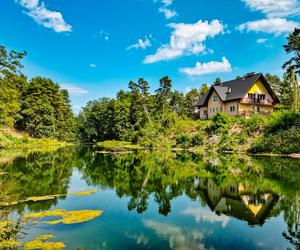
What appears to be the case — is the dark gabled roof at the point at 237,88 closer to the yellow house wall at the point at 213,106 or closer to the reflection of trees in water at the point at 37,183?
the yellow house wall at the point at 213,106

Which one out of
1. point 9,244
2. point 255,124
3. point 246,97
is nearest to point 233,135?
point 255,124

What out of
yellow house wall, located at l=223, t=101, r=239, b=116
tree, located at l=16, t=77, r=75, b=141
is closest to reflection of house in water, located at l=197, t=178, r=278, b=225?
yellow house wall, located at l=223, t=101, r=239, b=116

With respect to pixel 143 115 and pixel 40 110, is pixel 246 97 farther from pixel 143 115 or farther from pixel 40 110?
pixel 40 110

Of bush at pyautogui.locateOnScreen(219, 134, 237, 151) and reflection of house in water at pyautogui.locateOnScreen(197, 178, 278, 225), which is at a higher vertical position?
bush at pyautogui.locateOnScreen(219, 134, 237, 151)

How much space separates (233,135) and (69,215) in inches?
1417

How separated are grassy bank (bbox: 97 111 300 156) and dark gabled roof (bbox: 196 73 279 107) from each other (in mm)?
5172

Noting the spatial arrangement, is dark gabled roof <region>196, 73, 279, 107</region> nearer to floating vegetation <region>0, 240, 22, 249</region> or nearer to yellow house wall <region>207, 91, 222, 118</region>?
yellow house wall <region>207, 91, 222, 118</region>

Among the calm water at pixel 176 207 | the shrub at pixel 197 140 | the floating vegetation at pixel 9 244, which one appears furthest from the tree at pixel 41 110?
the floating vegetation at pixel 9 244

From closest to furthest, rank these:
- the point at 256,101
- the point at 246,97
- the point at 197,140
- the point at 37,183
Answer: the point at 37,183 → the point at 197,140 → the point at 246,97 → the point at 256,101

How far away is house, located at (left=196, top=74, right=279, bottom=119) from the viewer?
1897 inches

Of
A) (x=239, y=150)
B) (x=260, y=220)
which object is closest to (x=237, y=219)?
(x=260, y=220)

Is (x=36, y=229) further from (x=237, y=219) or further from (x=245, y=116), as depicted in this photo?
(x=245, y=116)

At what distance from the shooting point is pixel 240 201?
13969 mm

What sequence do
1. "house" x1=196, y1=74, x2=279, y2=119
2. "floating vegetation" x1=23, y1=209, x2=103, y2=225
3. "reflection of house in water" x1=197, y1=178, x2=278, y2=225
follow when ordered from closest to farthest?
"floating vegetation" x1=23, y1=209, x2=103, y2=225, "reflection of house in water" x1=197, y1=178, x2=278, y2=225, "house" x1=196, y1=74, x2=279, y2=119
